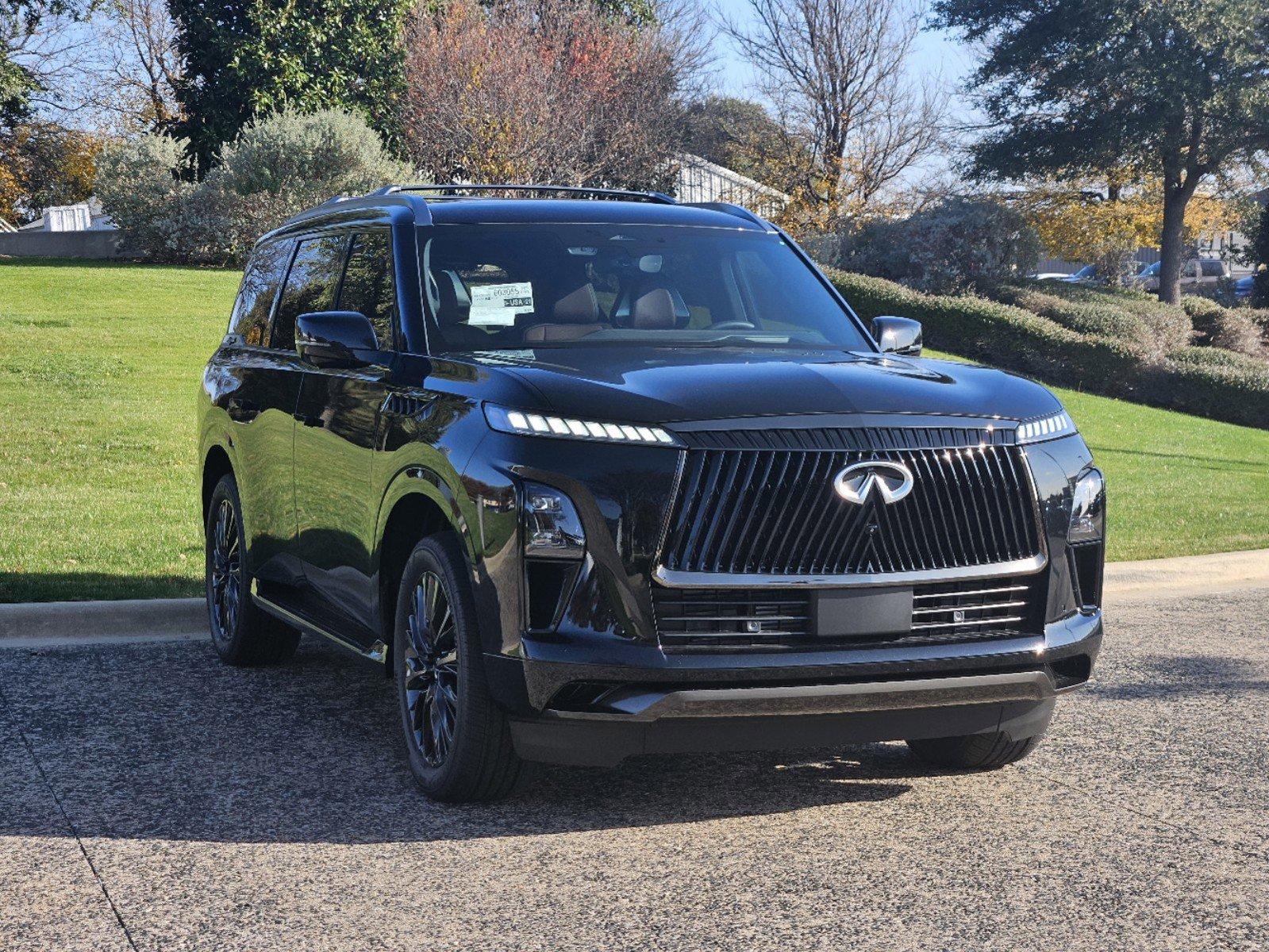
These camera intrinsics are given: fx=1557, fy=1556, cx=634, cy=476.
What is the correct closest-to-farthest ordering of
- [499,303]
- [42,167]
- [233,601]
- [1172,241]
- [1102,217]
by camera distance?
[499,303], [233,601], [1172,241], [1102,217], [42,167]

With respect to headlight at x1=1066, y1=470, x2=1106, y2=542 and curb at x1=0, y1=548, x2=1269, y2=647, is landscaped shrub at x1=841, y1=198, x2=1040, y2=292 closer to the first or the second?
curb at x1=0, y1=548, x2=1269, y2=647

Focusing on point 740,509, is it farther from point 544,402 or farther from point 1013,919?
point 1013,919

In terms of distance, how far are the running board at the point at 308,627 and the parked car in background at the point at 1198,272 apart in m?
50.5

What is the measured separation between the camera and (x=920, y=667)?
462 cm

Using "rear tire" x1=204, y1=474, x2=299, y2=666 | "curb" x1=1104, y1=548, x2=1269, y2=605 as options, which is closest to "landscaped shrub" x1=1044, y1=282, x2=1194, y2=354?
"curb" x1=1104, y1=548, x2=1269, y2=605

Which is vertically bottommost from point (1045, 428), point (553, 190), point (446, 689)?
point (446, 689)

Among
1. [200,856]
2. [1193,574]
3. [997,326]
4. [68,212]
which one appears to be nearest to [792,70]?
[997,326]

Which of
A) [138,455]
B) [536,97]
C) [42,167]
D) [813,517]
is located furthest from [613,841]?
[42,167]

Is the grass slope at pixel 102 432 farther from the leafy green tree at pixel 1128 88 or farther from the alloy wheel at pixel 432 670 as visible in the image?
the leafy green tree at pixel 1128 88

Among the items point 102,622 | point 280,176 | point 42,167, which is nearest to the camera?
point 102,622

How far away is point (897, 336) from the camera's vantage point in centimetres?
611

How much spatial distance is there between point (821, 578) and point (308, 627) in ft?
8.41

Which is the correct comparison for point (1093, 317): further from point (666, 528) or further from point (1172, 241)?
point (666, 528)

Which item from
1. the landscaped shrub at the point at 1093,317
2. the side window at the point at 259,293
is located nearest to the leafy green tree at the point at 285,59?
the landscaped shrub at the point at 1093,317
